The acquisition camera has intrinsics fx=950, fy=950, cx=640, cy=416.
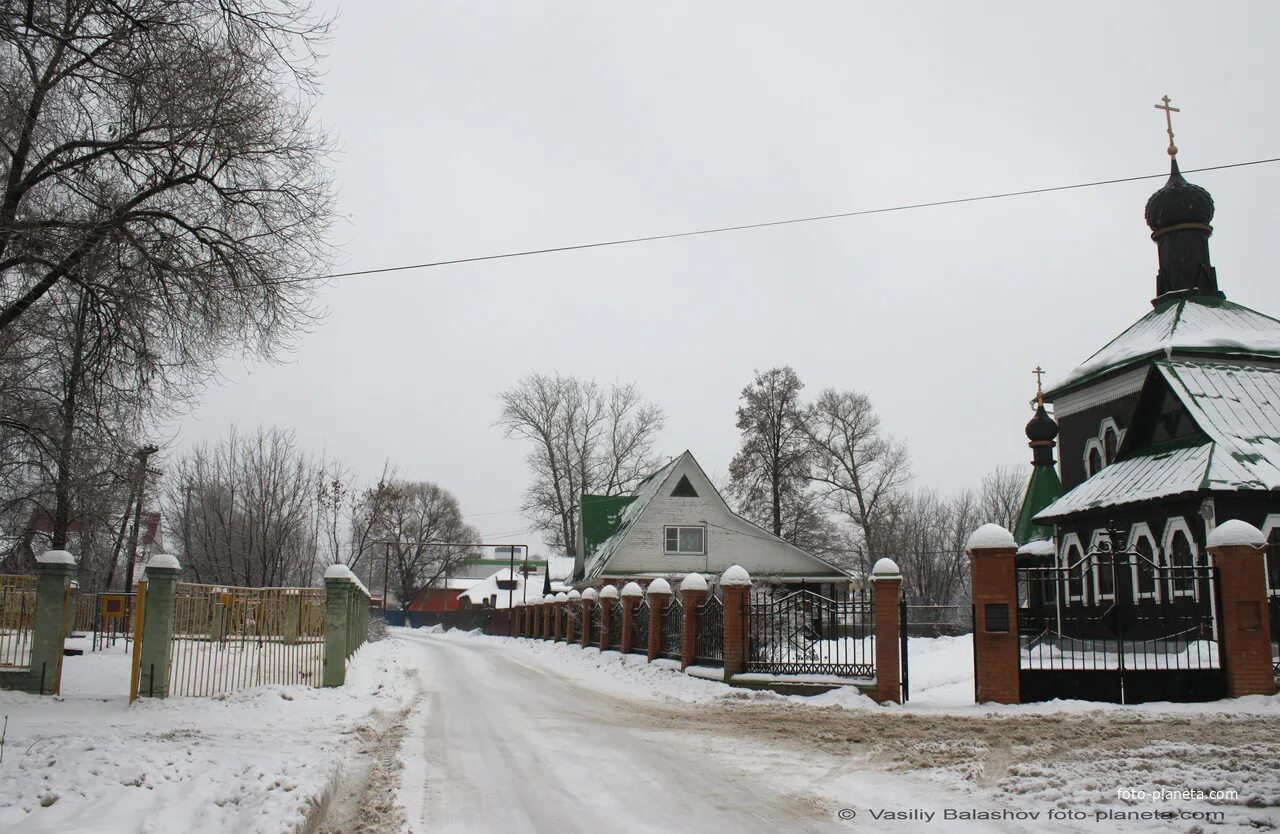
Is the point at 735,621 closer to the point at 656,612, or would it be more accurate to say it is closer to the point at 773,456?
the point at 656,612

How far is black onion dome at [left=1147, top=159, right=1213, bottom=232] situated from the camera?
28.2m

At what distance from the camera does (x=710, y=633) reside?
61.1 feet

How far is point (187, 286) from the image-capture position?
A: 1134 cm

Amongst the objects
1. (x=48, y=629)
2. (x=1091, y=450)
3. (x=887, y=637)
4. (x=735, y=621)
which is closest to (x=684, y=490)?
(x=1091, y=450)

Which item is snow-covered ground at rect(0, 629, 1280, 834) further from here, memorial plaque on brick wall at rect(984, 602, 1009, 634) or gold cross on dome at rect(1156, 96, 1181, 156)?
gold cross on dome at rect(1156, 96, 1181, 156)

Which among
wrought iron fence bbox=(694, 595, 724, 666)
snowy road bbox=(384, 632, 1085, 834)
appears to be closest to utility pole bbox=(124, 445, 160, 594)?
snowy road bbox=(384, 632, 1085, 834)

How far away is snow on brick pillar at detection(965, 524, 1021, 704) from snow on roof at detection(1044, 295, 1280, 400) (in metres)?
13.2

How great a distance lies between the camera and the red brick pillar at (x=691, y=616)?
1927 cm

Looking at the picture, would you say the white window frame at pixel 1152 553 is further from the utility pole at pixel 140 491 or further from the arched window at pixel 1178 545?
the utility pole at pixel 140 491

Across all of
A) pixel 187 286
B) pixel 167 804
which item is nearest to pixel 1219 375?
pixel 187 286

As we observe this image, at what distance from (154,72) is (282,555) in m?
26.9

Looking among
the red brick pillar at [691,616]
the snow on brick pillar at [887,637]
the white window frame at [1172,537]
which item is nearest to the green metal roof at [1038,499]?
the white window frame at [1172,537]

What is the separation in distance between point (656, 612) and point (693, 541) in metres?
18.5

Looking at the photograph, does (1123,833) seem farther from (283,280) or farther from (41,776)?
(283,280)
